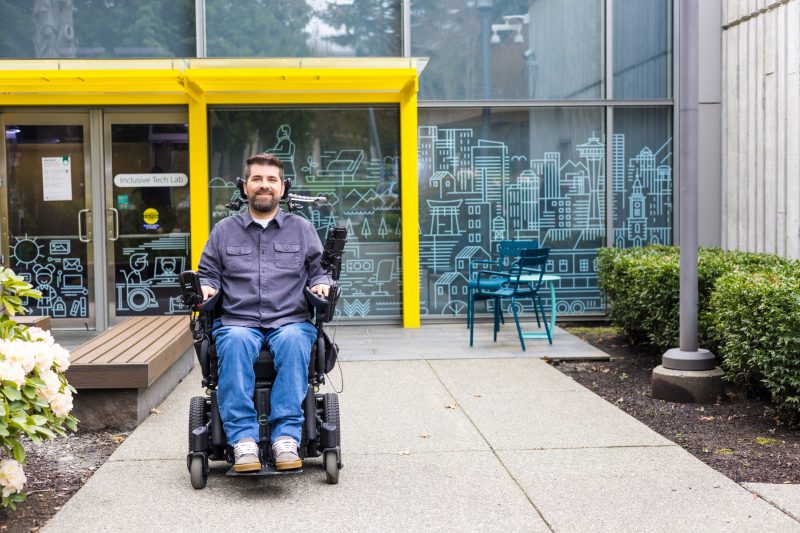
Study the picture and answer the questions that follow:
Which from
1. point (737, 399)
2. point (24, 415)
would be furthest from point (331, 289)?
point (737, 399)

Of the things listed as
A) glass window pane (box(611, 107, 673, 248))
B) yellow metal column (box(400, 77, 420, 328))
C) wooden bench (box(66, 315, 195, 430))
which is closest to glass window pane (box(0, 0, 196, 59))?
yellow metal column (box(400, 77, 420, 328))

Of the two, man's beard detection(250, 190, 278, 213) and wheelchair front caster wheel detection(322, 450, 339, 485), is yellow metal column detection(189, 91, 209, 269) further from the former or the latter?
wheelchair front caster wheel detection(322, 450, 339, 485)

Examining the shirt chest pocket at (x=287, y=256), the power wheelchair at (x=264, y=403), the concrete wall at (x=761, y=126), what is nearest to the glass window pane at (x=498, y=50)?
the concrete wall at (x=761, y=126)

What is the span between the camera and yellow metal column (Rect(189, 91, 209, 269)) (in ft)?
33.9

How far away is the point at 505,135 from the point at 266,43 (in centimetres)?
292

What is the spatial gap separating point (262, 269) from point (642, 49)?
7287 mm

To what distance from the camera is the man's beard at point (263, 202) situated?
16.4ft

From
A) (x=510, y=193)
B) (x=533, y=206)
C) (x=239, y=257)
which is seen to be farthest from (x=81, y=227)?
(x=239, y=257)

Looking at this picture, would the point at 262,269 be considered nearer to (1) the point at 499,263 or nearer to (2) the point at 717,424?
(2) the point at 717,424

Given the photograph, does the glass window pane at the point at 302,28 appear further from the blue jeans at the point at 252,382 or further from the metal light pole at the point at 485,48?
the blue jeans at the point at 252,382

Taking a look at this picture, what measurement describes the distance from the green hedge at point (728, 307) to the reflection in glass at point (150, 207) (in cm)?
476

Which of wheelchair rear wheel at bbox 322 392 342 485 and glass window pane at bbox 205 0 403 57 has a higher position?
glass window pane at bbox 205 0 403 57

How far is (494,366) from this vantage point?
8047 mm

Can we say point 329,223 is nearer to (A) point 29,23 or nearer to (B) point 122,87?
(B) point 122,87
